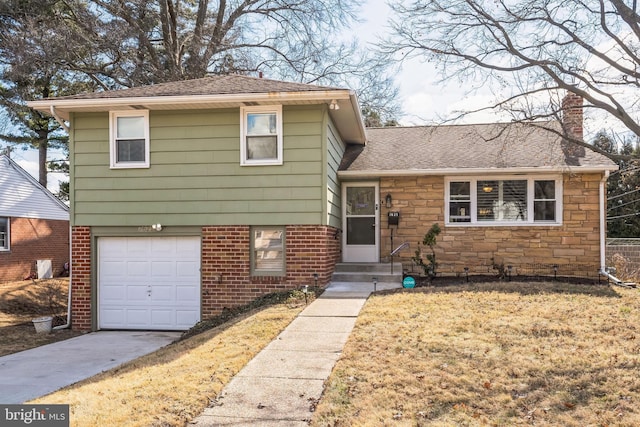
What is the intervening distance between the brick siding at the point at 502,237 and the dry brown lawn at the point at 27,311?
7.65 m

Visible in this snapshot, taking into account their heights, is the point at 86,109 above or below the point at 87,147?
above

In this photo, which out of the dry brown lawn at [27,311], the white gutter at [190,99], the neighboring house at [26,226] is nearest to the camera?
the white gutter at [190,99]

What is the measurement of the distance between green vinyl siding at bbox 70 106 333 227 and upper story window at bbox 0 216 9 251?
10.7 metres

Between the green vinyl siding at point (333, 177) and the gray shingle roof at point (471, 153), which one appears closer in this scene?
the green vinyl siding at point (333, 177)

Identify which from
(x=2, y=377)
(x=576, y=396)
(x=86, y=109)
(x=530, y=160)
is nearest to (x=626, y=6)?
(x=530, y=160)

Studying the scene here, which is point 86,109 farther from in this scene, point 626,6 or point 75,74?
point 75,74

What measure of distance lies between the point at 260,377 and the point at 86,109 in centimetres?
759

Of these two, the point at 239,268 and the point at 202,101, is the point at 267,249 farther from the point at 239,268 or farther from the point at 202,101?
the point at 202,101

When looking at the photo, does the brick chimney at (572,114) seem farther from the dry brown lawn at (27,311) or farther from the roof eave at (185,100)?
the dry brown lawn at (27,311)

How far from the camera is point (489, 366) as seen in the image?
5227mm

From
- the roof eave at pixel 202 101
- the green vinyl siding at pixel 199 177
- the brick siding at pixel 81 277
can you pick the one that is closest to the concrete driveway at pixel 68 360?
the brick siding at pixel 81 277

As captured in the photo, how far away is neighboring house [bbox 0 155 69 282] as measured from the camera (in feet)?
61.4

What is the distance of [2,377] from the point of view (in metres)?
6.88

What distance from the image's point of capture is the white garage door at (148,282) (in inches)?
400
